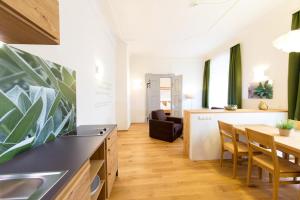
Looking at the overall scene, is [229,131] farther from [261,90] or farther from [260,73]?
[260,73]

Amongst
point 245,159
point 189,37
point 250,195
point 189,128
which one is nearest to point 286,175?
point 250,195

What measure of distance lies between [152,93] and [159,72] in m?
1.02

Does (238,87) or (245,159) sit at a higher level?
(238,87)

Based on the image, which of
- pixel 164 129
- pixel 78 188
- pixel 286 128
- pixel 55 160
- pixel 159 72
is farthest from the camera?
pixel 159 72

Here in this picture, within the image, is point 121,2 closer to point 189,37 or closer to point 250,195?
point 189,37

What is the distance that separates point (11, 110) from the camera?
105 centimetres

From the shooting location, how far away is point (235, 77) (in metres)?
4.45

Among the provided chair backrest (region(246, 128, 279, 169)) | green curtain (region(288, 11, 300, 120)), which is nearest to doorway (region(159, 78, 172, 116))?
green curtain (region(288, 11, 300, 120))

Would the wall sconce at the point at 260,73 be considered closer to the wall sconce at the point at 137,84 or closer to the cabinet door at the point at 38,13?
the cabinet door at the point at 38,13

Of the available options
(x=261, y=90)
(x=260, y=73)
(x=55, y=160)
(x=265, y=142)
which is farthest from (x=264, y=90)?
(x=55, y=160)

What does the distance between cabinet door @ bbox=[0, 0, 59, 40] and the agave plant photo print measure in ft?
1.12

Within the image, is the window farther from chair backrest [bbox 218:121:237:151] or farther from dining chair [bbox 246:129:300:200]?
dining chair [bbox 246:129:300:200]

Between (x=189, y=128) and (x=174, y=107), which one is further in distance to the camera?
(x=174, y=107)

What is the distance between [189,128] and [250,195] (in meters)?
1.40
